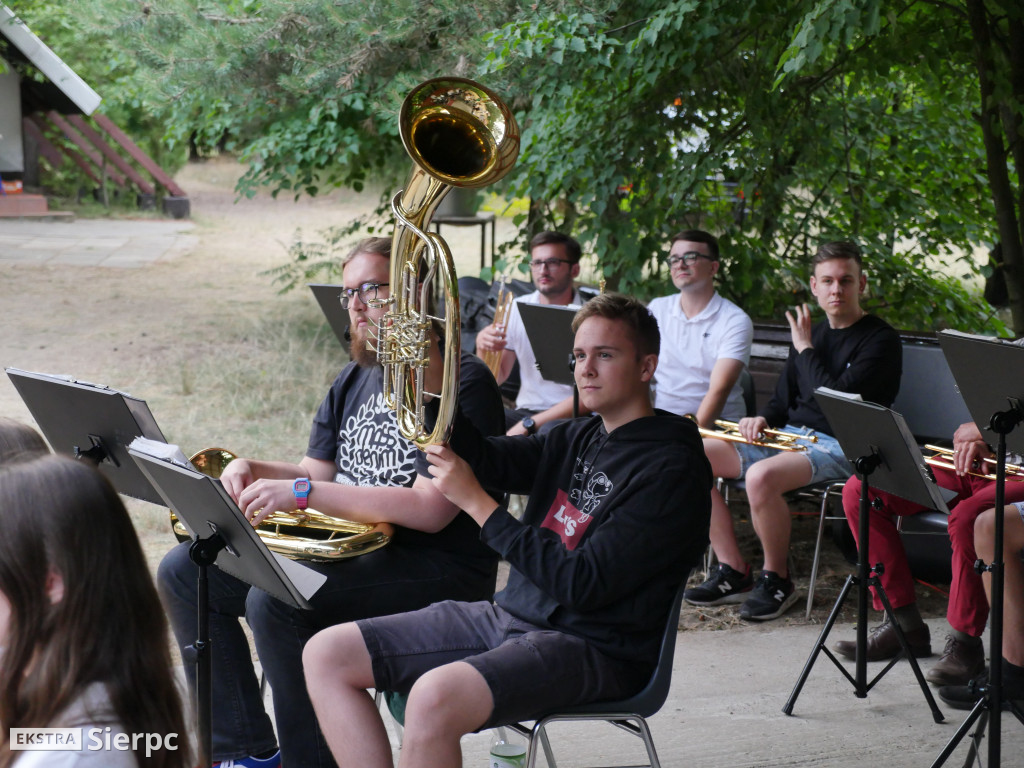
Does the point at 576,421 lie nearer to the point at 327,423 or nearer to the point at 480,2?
the point at 327,423

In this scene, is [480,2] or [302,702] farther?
[480,2]

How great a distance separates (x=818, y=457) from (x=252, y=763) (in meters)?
2.67

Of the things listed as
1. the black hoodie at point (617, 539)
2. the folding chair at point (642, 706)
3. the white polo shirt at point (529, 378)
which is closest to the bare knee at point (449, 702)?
the folding chair at point (642, 706)

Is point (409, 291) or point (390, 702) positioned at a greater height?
point (409, 291)

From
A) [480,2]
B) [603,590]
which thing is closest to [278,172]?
[480,2]

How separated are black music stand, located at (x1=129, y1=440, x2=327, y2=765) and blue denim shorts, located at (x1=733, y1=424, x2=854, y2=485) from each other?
2.64m

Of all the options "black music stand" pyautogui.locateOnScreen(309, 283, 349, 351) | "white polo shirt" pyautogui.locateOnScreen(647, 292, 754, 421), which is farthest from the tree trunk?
"black music stand" pyautogui.locateOnScreen(309, 283, 349, 351)

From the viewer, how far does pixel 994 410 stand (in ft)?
9.61

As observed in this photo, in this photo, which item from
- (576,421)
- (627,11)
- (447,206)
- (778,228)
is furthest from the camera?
(447,206)

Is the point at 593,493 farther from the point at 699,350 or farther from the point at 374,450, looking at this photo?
the point at 699,350

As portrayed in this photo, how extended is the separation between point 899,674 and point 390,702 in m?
2.16

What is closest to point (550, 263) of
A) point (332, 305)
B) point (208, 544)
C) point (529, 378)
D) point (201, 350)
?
point (529, 378)

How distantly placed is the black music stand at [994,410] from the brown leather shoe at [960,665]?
2.23 feet

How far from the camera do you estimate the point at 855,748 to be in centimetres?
338
